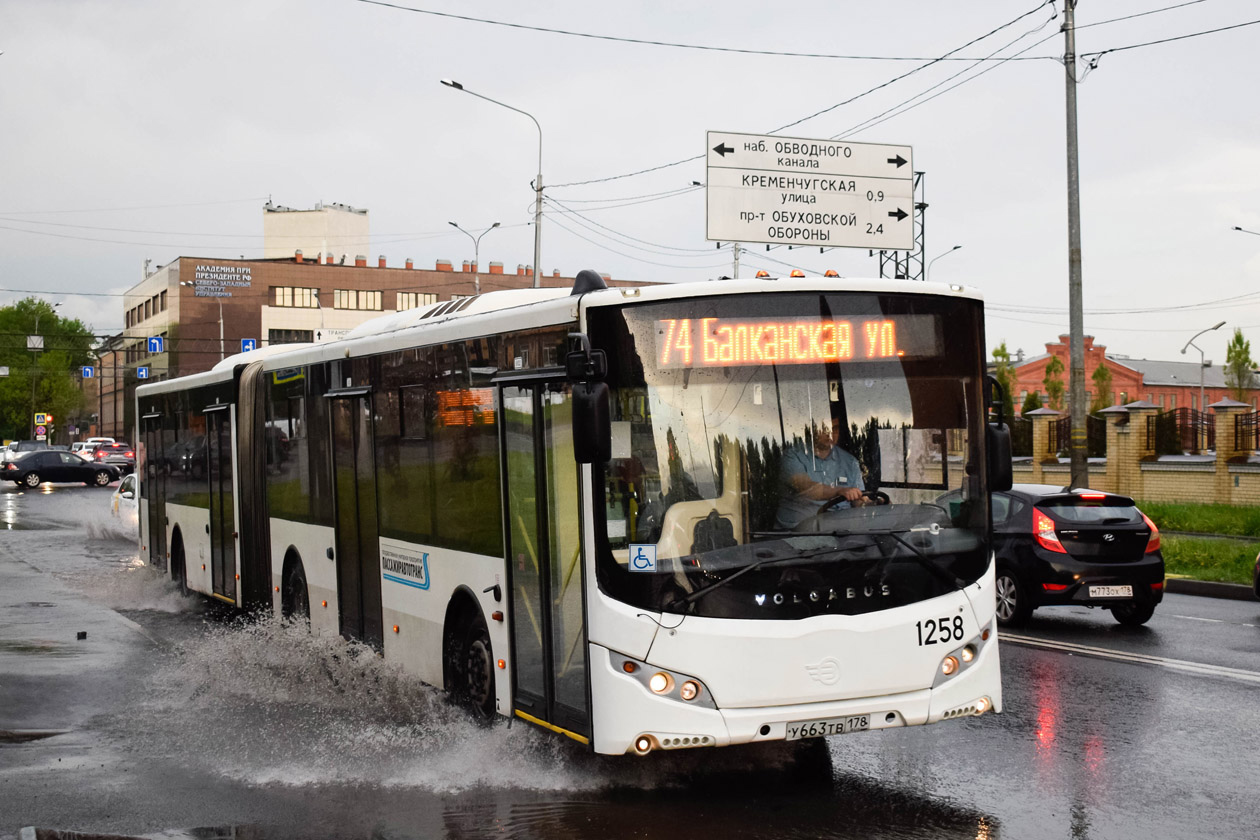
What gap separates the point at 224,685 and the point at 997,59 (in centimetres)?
1962

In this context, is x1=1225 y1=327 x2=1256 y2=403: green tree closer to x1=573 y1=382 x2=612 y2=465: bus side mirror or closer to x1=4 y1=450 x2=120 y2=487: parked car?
x1=4 y1=450 x2=120 y2=487: parked car

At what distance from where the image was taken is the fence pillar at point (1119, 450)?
3509 centimetres

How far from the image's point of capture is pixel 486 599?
8.20m

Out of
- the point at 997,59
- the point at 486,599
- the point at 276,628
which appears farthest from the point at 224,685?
the point at 997,59

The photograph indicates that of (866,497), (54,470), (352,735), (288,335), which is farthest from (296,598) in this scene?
(288,335)

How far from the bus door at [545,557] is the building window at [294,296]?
10267 cm

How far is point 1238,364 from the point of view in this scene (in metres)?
82.1

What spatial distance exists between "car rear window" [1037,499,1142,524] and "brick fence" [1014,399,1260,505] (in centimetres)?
1766

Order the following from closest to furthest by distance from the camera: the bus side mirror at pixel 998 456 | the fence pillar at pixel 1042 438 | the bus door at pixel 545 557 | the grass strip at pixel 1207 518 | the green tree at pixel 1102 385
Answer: the bus door at pixel 545 557 < the bus side mirror at pixel 998 456 < the grass strip at pixel 1207 518 < the fence pillar at pixel 1042 438 < the green tree at pixel 1102 385

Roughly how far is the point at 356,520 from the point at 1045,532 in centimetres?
687

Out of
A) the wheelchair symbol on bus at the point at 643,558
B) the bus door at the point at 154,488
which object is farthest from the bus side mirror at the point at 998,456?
the bus door at the point at 154,488

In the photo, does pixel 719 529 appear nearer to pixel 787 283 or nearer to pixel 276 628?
pixel 787 283

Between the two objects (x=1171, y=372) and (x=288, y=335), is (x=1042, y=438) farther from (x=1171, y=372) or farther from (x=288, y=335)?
(x=1171, y=372)

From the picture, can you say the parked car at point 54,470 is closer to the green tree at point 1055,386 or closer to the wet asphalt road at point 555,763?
the wet asphalt road at point 555,763
